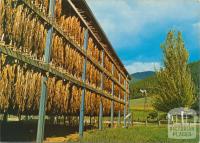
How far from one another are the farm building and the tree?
1529 cm

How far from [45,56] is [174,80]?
23114 mm

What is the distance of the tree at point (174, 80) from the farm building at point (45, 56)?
50.2 feet

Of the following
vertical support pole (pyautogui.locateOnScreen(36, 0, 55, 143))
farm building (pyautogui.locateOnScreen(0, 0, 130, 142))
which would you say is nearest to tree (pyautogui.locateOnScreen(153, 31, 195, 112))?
farm building (pyautogui.locateOnScreen(0, 0, 130, 142))

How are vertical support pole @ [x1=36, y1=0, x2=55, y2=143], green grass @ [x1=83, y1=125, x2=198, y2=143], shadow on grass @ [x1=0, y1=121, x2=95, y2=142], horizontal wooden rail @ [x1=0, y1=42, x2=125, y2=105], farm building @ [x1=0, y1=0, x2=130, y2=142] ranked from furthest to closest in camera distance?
shadow on grass @ [x1=0, y1=121, x2=95, y2=142] < green grass @ [x1=83, y1=125, x2=198, y2=143] < vertical support pole @ [x1=36, y1=0, x2=55, y2=143] < farm building @ [x1=0, y1=0, x2=130, y2=142] < horizontal wooden rail @ [x1=0, y1=42, x2=125, y2=105]

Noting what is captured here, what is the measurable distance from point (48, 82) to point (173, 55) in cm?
2459

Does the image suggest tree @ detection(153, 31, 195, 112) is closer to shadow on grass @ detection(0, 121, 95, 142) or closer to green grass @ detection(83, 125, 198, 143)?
shadow on grass @ detection(0, 121, 95, 142)

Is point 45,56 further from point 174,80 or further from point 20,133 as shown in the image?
point 174,80

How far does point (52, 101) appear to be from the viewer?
1048 cm

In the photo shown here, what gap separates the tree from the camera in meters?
29.9

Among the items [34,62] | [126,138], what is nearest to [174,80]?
[126,138]

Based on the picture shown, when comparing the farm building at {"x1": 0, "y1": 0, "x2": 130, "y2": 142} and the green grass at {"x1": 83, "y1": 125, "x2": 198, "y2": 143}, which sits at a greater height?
the farm building at {"x1": 0, "y1": 0, "x2": 130, "y2": 142}

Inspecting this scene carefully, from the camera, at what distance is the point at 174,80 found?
30703 mm

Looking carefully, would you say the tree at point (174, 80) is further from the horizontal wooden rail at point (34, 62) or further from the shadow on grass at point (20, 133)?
the horizontal wooden rail at point (34, 62)

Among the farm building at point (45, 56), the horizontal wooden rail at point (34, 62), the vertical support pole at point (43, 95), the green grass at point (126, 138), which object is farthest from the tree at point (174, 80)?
the vertical support pole at point (43, 95)
